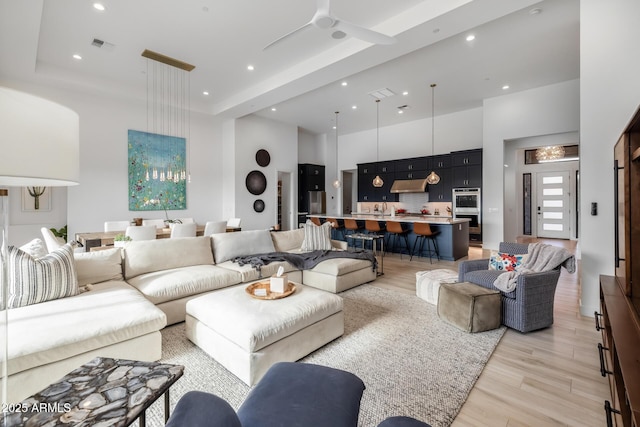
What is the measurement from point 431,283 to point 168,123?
6772 mm

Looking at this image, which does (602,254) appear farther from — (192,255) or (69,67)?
(69,67)

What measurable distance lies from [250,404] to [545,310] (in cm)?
303

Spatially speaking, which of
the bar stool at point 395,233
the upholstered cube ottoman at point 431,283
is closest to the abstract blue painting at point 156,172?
the bar stool at point 395,233

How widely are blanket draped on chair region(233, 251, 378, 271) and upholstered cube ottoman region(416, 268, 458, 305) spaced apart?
868 mm

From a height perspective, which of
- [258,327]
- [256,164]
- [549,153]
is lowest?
[258,327]

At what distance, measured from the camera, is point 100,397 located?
43.9 inches

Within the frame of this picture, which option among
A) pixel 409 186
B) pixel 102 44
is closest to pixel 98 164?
pixel 102 44

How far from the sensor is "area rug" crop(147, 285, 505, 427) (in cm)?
185

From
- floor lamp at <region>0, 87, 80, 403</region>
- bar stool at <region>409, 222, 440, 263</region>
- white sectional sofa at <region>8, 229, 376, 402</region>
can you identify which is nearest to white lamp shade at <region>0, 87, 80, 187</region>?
floor lamp at <region>0, 87, 80, 403</region>

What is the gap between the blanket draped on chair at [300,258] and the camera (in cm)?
390

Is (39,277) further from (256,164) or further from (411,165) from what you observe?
(411,165)

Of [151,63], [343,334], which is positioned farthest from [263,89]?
[343,334]

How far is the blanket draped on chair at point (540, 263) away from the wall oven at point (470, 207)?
453 cm

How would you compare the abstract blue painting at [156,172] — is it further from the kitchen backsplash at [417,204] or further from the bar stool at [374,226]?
the kitchen backsplash at [417,204]
